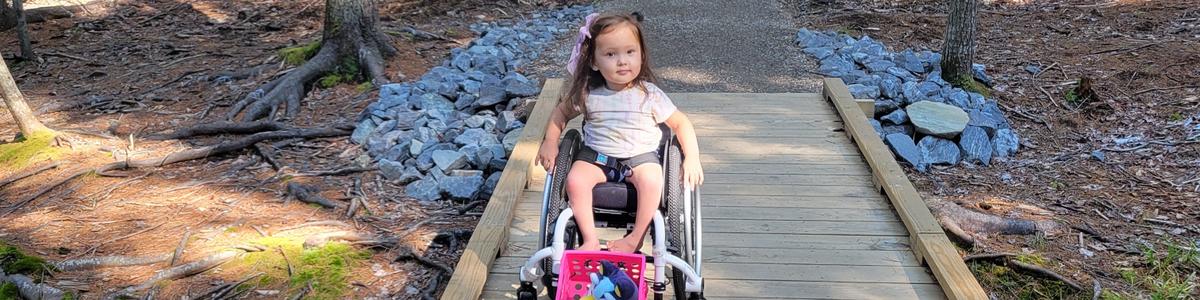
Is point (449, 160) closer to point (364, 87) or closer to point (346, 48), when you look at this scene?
point (364, 87)

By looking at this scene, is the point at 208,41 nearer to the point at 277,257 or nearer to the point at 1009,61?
the point at 277,257

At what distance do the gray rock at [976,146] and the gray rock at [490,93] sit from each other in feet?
11.7

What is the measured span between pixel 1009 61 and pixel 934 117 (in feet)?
8.40

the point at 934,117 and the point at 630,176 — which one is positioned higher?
the point at 630,176

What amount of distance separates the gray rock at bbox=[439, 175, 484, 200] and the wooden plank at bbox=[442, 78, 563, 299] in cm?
42

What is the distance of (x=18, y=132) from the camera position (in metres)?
6.91

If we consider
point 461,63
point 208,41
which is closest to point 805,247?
point 461,63

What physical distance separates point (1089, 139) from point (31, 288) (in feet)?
22.5

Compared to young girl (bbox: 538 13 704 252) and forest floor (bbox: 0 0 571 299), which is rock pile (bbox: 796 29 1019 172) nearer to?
forest floor (bbox: 0 0 571 299)

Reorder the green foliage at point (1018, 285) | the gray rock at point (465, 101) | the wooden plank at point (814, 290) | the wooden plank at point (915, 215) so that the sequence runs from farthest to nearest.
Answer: the gray rock at point (465, 101) < the green foliage at point (1018, 285) < the wooden plank at point (814, 290) < the wooden plank at point (915, 215)

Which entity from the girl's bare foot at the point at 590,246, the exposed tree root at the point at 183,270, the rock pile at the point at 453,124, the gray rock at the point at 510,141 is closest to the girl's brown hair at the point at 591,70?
the girl's bare foot at the point at 590,246

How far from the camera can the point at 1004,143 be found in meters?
6.54

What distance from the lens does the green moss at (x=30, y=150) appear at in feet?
20.0

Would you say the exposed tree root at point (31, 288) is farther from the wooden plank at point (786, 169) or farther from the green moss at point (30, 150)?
the wooden plank at point (786, 169)
